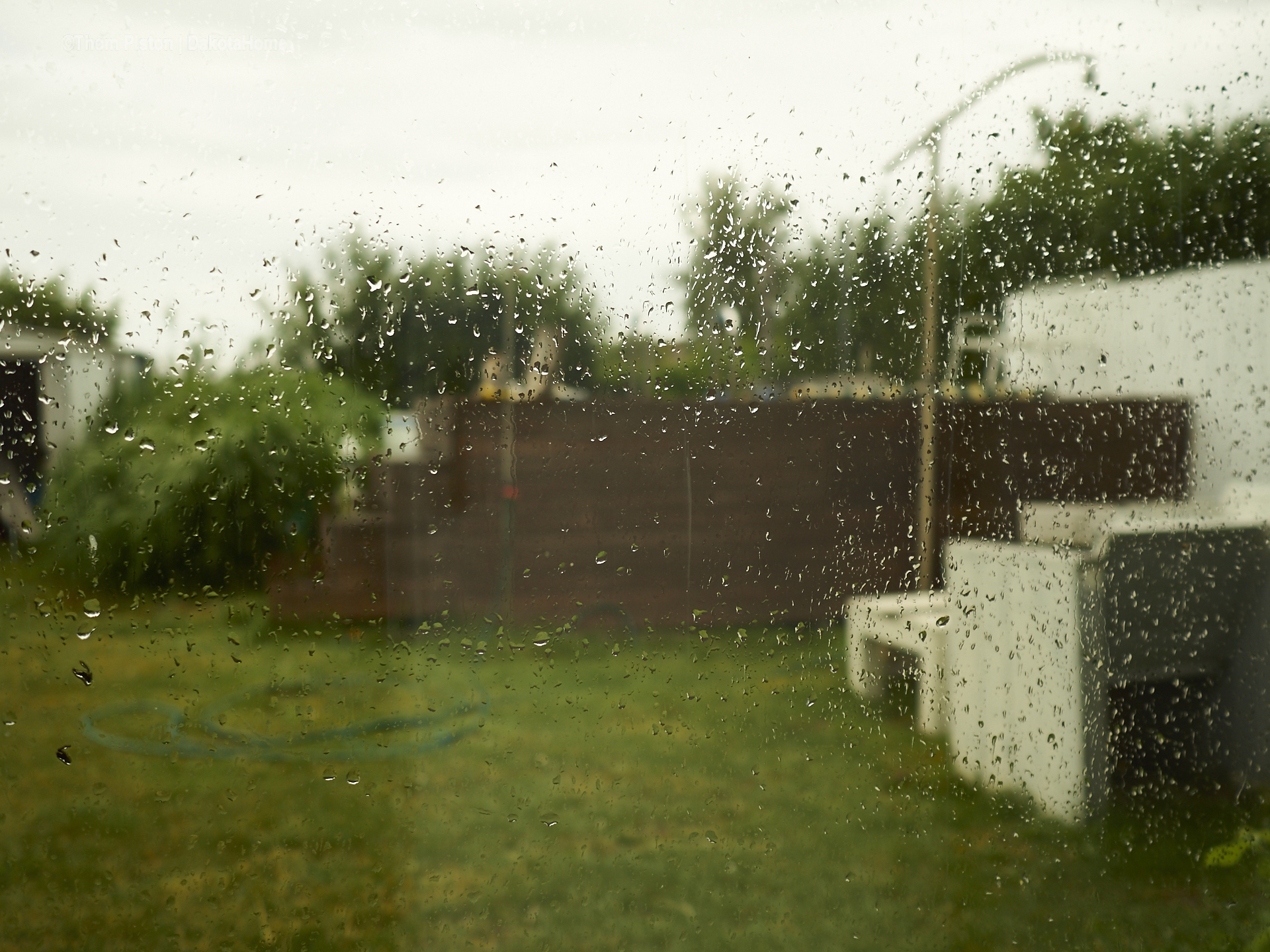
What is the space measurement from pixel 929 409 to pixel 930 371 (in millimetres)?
54

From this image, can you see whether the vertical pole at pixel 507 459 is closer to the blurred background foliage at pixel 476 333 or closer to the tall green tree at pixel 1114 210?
the blurred background foliage at pixel 476 333

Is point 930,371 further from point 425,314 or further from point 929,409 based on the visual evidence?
point 425,314

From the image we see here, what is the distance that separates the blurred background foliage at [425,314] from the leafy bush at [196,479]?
0.05 m

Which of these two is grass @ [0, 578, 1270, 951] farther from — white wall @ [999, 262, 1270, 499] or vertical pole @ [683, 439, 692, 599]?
white wall @ [999, 262, 1270, 499]

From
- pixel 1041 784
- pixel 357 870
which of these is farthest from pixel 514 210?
pixel 1041 784

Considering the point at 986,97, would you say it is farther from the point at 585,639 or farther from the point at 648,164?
the point at 585,639

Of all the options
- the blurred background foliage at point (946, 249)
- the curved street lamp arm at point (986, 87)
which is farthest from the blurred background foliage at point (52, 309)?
the curved street lamp arm at point (986, 87)

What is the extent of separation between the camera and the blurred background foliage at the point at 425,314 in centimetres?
92

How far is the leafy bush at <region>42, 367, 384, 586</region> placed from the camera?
2.88 feet

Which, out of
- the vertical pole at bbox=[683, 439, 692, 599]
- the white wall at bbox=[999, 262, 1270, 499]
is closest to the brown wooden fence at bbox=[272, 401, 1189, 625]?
the vertical pole at bbox=[683, 439, 692, 599]

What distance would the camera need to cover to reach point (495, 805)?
1002 mm

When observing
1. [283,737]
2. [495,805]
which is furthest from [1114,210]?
[283,737]

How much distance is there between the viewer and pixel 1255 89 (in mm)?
1369

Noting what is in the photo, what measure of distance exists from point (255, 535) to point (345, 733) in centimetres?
25
